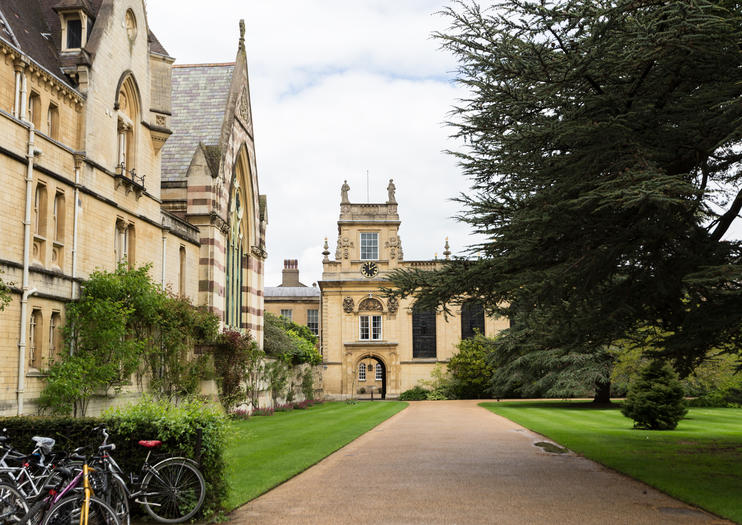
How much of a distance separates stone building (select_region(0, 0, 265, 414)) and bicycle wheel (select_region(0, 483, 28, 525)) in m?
8.49

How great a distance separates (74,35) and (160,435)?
48.4 ft

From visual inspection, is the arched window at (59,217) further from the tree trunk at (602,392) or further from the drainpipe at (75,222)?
the tree trunk at (602,392)

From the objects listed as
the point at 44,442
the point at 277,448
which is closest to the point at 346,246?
the point at 277,448

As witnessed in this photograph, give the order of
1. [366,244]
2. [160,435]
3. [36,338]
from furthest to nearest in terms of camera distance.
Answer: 1. [366,244]
2. [36,338]
3. [160,435]

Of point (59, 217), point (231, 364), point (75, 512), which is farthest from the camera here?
point (231, 364)

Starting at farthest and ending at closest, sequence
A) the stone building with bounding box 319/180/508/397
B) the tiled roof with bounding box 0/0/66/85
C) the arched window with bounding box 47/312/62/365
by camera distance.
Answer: the stone building with bounding box 319/180/508/397
the tiled roof with bounding box 0/0/66/85
the arched window with bounding box 47/312/62/365

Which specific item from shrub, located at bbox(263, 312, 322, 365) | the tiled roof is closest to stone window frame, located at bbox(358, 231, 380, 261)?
shrub, located at bbox(263, 312, 322, 365)

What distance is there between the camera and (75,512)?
24.1 feet

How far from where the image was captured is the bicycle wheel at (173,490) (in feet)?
30.0

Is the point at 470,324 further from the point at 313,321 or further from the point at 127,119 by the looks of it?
the point at 127,119

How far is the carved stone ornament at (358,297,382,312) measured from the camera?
62.2m

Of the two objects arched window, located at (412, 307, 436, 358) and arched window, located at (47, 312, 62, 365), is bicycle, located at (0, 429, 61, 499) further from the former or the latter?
arched window, located at (412, 307, 436, 358)

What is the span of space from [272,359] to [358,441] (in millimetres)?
18920

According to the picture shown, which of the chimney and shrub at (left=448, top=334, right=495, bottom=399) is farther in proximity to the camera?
the chimney
